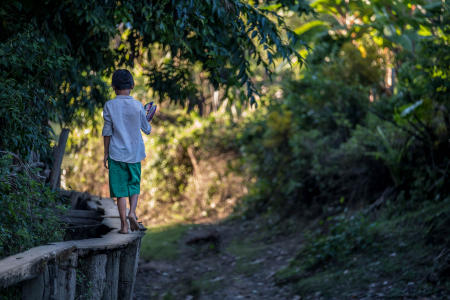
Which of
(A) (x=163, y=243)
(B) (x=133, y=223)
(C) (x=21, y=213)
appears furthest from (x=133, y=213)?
(A) (x=163, y=243)

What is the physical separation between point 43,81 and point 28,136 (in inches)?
41.9

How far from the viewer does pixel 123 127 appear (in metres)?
4.82

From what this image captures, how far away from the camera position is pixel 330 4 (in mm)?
10930

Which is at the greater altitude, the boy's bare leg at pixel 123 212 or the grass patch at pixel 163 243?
the boy's bare leg at pixel 123 212

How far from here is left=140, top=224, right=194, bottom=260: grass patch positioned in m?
9.59

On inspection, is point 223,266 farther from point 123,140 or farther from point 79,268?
point 79,268

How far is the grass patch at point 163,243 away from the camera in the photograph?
→ 9.59 metres

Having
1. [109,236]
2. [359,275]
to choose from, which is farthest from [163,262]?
[109,236]

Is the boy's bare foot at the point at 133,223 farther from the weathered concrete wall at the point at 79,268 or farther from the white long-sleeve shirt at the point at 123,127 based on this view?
the white long-sleeve shirt at the point at 123,127

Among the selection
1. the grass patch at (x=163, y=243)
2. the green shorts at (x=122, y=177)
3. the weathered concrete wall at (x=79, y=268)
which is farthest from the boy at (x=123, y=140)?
the grass patch at (x=163, y=243)

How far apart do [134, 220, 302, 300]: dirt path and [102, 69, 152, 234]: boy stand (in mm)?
2631

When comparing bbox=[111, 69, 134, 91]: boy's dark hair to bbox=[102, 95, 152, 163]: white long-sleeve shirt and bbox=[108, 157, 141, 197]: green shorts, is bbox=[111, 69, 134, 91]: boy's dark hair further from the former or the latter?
bbox=[108, 157, 141, 197]: green shorts

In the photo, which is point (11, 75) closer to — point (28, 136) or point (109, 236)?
point (28, 136)

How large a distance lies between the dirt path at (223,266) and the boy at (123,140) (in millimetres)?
2631
